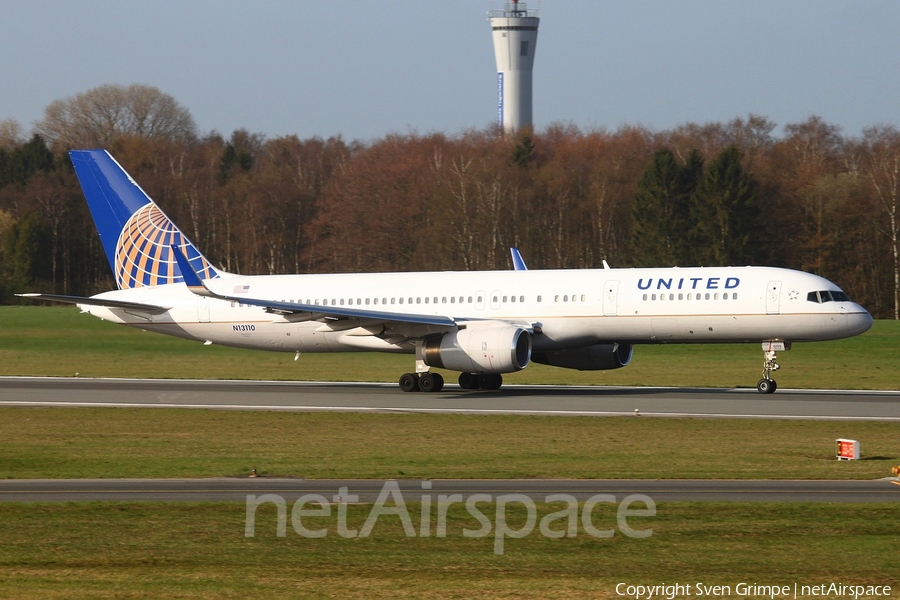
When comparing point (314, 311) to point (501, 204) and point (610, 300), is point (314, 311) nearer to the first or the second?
point (610, 300)

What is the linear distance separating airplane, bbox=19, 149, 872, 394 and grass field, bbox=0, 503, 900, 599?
1961cm

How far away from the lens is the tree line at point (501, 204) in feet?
262

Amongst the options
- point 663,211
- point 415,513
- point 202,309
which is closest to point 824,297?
point 202,309

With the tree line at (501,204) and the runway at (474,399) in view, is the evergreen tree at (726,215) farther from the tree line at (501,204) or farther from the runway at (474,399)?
the runway at (474,399)

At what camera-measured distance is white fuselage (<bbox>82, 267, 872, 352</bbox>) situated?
34.1 m

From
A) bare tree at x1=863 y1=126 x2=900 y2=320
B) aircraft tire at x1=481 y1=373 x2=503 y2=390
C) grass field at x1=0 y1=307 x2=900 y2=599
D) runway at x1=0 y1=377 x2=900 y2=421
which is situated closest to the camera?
grass field at x1=0 y1=307 x2=900 y2=599

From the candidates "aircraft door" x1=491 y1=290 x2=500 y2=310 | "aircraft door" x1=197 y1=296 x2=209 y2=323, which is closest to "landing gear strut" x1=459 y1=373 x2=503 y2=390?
"aircraft door" x1=491 y1=290 x2=500 y2=310

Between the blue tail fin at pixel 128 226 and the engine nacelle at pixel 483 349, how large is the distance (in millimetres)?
10844

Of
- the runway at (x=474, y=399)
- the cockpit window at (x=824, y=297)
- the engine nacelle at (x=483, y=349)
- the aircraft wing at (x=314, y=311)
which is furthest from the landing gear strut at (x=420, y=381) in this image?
the cockpit window at (x=824, y=297)

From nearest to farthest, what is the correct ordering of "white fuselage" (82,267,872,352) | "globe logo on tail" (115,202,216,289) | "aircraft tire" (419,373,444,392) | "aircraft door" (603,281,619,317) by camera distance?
1. "white fuselage" (82,267,872,352)
2. "aircraft door" (603,281,619,317)
3. "aircraft tire" (419,373,444,392)
4. "globe logo on tail" (115,202,216,289)

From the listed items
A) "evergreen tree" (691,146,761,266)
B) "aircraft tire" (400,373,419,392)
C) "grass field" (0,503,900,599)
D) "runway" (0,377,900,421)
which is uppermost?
"evergreen tree" (691,146,761,266)

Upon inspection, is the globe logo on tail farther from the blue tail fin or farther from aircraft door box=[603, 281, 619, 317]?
aircraft door box=[603, 281, 619, 317]

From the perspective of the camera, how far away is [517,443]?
23.2 metres

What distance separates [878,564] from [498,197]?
77.1 meters
